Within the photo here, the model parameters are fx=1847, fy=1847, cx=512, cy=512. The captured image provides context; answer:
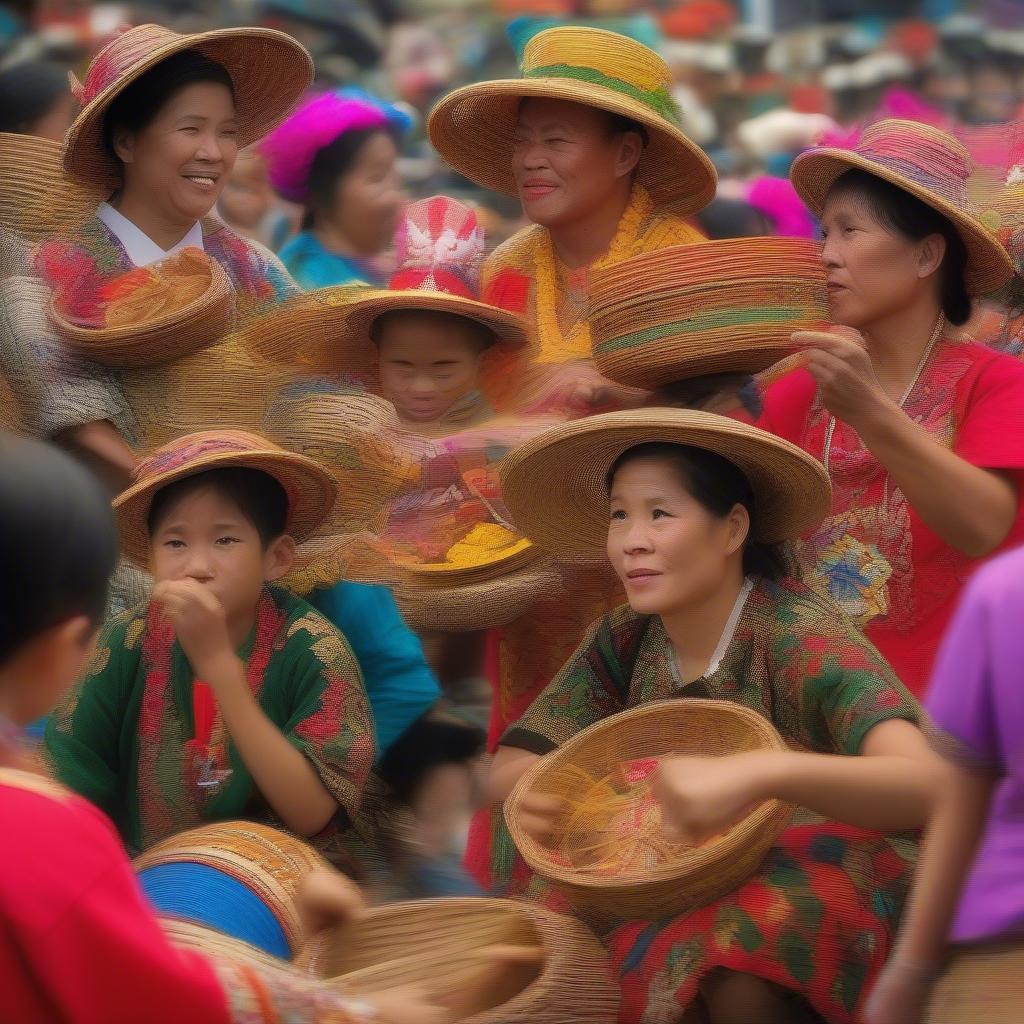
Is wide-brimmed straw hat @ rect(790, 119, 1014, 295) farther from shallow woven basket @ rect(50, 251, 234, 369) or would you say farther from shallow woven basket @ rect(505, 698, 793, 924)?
shallow woven basket @ rect(50, 251, 234, 369)

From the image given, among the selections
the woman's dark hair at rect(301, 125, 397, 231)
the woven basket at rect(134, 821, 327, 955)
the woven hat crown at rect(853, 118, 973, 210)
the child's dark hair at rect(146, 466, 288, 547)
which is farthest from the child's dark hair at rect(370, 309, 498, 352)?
the woman's dark hair at rect(301, 125, 397, 231)

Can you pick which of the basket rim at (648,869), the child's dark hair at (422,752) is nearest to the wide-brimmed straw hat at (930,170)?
the basket rim at (648,869)

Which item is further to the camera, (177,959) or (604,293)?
(604,293)

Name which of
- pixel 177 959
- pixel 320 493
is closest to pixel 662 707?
pixel 320 493

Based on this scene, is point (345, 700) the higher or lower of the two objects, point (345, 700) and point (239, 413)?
the lower

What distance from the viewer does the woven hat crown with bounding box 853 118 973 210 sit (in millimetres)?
3459

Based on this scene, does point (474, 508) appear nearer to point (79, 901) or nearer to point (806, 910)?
point (806, 910)

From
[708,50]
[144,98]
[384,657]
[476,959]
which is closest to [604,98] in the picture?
[144,98]

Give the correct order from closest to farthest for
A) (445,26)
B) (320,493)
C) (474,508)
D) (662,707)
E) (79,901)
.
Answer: (79,901), (662,707), (320,493), (474,508), (445,26)

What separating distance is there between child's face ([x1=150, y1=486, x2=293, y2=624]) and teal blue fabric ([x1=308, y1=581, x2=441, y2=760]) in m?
0.26

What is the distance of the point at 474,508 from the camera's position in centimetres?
385

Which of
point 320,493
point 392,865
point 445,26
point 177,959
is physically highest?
point 445,26

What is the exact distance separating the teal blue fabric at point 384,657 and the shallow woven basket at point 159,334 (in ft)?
2.04

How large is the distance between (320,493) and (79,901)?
1.72 m
